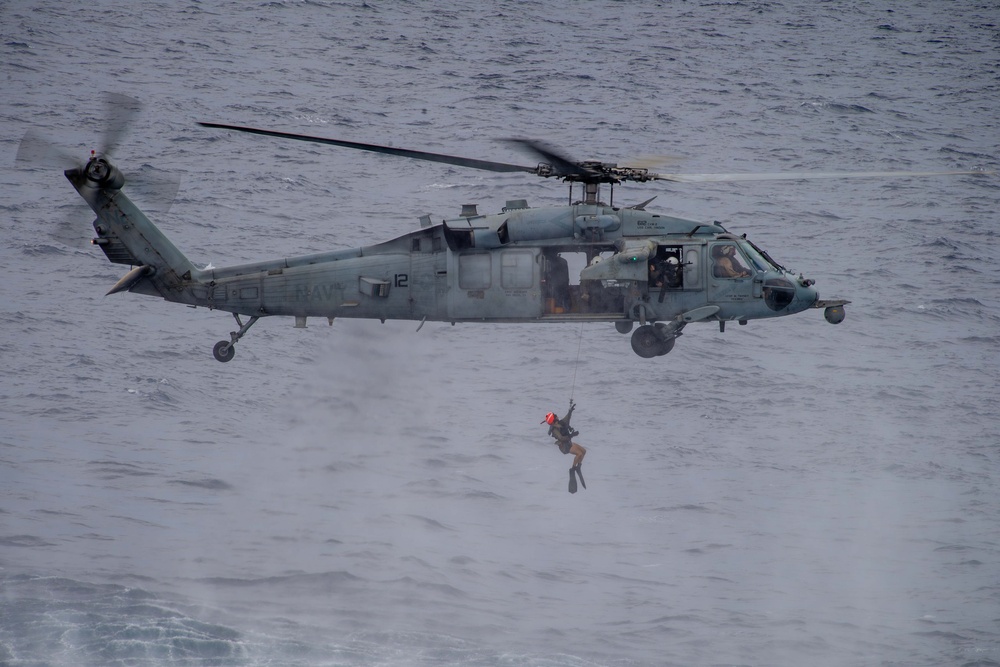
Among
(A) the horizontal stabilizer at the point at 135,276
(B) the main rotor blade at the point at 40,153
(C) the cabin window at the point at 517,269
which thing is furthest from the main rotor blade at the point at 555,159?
(B) the main rotor blade at the point at 40,153

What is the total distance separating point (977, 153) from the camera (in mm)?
100188

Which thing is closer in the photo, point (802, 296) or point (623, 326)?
point (802, 296)

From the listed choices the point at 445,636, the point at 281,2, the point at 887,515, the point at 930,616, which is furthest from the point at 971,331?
the point at 281,2

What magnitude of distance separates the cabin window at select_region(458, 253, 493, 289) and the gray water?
2590 centimetres

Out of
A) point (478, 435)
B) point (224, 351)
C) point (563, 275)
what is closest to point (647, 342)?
point (563, 275)

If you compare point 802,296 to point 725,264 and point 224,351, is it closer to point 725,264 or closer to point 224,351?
point 725,264

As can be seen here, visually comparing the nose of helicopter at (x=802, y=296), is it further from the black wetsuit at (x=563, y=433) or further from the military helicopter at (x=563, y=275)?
the black wetsuit at (x=563, y=433)

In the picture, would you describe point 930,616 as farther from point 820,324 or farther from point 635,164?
point 635,164

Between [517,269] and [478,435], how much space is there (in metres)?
46.9

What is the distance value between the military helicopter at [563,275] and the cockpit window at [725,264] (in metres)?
0.02

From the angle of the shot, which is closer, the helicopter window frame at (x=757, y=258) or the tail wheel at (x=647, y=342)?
the helicopter window frame at (x=757, y=258)

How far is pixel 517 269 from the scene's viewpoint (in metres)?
27.2

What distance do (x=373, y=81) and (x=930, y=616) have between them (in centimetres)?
6672

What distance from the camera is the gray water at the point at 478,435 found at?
61.0 m
